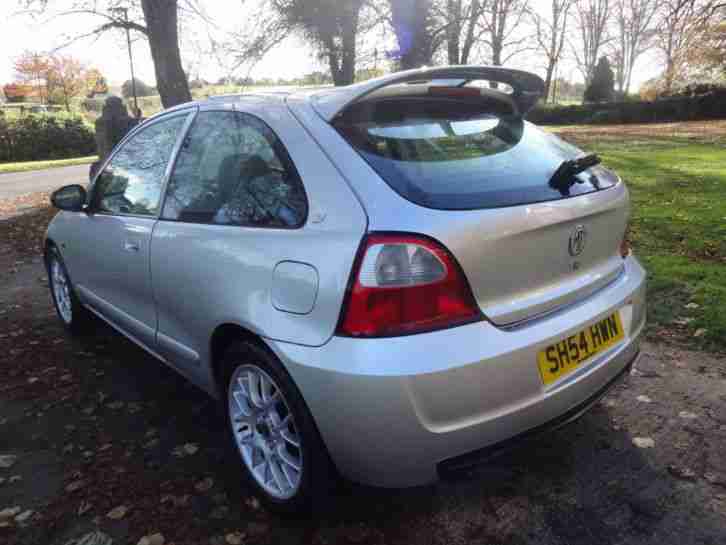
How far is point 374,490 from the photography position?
8.37 feet

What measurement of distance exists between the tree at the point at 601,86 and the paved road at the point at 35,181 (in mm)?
34383

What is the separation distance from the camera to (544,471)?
263cm

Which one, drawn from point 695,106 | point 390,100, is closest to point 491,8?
point 695,106

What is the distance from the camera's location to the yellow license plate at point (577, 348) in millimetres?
2082

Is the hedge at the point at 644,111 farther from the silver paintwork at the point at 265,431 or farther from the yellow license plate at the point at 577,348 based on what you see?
the silver paintwork at the point at 265,431

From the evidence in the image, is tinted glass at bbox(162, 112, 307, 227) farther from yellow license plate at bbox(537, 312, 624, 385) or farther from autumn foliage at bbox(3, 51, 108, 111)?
autumn foliage at bbox(3, 51, 108, 111)

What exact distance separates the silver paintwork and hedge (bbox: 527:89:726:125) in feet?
107

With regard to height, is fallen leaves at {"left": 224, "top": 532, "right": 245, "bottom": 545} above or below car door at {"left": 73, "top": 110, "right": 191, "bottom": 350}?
below

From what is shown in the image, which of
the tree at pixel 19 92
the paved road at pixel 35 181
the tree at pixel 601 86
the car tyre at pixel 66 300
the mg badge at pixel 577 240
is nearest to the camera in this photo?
the mg badge at pixel 577 240

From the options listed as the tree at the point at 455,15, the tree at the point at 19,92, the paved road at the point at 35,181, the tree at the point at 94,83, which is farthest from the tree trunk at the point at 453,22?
the tree at the point at 19,92

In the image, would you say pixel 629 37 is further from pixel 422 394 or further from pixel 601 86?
pixel 422 394

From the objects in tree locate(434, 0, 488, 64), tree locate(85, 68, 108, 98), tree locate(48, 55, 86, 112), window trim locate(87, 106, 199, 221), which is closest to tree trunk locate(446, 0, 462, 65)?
tree locate(434, 0, 488, 64)

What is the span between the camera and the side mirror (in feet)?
12.8

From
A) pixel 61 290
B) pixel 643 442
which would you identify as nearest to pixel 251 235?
pixel 643 442
